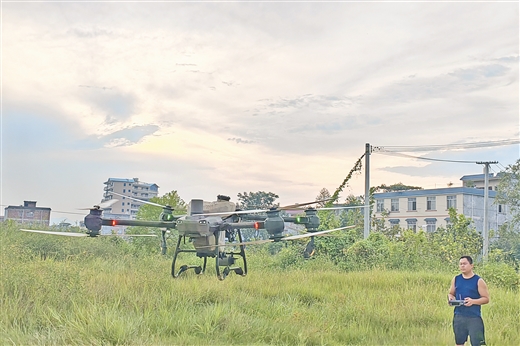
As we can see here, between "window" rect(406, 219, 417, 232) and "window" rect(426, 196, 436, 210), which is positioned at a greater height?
"window" rect(426, 196, 436, 210)

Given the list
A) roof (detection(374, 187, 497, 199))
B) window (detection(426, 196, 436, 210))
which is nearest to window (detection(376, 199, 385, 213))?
roof (detection(374, 187, 497, 199))

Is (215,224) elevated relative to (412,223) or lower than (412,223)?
lower

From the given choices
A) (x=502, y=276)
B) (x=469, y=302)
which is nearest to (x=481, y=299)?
(x=469, y=302)

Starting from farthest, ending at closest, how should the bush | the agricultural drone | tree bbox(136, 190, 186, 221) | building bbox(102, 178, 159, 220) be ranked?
tree bbox(136, 190, 186, 221)
the bush
building bbox(102, 178, 159, 220)
the agricultural drone

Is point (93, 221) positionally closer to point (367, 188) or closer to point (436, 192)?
point (367, 188)

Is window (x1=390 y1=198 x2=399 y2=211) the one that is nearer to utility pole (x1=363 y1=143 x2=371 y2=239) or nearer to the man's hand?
utility pole (x1=363 y1=143 x2=371 y2=239)

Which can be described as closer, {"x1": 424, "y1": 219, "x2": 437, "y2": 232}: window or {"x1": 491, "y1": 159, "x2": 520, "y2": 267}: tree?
{"x1": 491, "y1": 159, "x2": 520, "y2": 267}: tree

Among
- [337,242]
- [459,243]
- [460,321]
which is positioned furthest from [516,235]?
[460,321]
